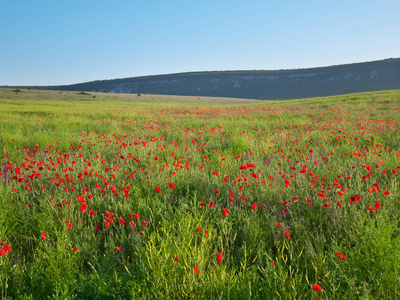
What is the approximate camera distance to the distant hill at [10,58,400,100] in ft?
380

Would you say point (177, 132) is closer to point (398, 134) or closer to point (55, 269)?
point (398, 134)

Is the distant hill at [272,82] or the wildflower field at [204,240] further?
the distant hill at [272,82]

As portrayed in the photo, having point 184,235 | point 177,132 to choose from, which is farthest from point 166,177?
point 177,132

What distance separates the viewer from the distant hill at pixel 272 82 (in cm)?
11588

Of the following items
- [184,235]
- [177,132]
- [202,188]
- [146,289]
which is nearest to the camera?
[146,289]

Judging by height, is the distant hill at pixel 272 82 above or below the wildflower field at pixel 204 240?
above

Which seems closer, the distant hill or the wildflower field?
the wildflower field

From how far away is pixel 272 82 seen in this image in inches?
5733

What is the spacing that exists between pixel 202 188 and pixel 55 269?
1878 mm

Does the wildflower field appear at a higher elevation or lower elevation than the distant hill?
lower

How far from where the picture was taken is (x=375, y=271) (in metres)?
1.53

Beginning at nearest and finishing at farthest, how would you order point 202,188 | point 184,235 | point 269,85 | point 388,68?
point 184,235 < point 202,188 < point 388,68 < point 269,85

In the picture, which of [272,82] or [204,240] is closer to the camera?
[204,240]

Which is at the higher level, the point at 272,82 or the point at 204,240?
the point at 272,82
